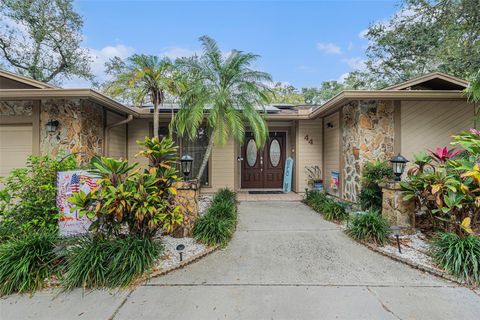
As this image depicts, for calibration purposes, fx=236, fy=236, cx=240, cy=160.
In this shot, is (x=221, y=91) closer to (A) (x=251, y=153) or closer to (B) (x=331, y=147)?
(A) (x=251, y=153)

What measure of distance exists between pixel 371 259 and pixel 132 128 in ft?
24.5

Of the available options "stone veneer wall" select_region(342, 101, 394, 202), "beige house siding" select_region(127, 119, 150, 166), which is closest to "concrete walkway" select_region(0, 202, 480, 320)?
"stone veneer wall" select_region(342, 101, 394, 202)

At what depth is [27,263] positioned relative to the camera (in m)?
2.74

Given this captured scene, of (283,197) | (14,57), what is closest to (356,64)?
(283,197)

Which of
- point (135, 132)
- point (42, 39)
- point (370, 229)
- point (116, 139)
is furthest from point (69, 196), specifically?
point (42, 39)

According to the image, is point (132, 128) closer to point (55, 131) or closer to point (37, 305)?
point (55, 131)

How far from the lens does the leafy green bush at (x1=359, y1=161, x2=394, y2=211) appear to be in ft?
16.2

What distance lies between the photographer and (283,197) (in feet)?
24.6

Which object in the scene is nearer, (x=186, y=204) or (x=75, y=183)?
(x=75, y=183)

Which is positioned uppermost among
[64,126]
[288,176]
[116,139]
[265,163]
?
[64,126]

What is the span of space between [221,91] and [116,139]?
383cm

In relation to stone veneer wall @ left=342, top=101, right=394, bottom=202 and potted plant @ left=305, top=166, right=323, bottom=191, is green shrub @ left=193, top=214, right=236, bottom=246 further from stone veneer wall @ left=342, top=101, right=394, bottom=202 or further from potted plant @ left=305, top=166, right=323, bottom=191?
potted plant @ left=305, top=166, right=323, bottom=191

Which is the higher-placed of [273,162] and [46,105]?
[46,105]

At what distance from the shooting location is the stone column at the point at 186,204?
160 inches
